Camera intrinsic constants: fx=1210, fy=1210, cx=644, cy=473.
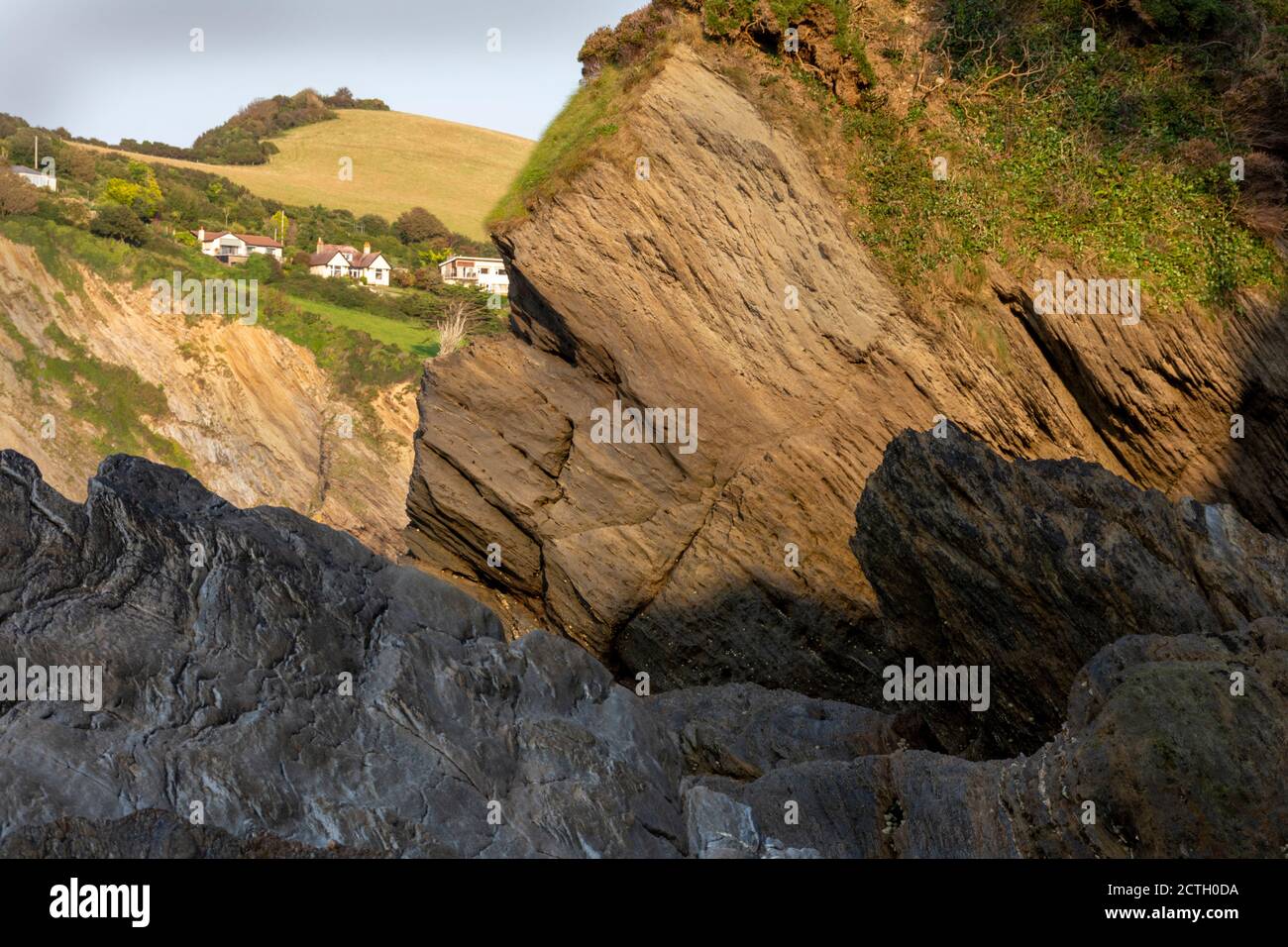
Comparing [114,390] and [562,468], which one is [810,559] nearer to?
[562,468]

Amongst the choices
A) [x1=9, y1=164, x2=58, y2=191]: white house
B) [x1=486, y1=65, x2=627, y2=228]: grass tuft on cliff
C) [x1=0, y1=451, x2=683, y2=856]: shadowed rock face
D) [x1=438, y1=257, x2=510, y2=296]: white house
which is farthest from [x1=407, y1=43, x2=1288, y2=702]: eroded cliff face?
[x1=438, y1=257, x2=510, y2=296]: white house

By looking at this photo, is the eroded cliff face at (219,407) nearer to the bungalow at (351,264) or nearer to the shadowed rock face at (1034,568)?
the bungalow at (351,264)

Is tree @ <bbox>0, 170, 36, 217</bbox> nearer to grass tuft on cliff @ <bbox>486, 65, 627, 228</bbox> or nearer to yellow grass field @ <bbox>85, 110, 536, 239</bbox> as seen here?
yellow grass field @ <bbox>85, 110, 536, 239</bbox>

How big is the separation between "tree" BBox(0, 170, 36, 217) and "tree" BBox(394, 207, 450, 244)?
32.3 meters

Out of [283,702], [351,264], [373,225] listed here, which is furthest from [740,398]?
[373,225]

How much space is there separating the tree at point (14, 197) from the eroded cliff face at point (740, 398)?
6145 centimetres

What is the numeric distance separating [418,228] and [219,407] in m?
40.6

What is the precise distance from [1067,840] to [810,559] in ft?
32.2

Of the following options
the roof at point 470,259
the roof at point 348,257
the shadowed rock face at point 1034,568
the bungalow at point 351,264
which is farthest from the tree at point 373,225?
the shadowed rock face at point 1034,568

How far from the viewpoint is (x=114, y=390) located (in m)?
62.0

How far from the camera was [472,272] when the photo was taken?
3570 inches

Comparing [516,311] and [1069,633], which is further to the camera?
[516,311]

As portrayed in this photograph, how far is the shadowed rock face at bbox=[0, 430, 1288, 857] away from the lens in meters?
7.97
